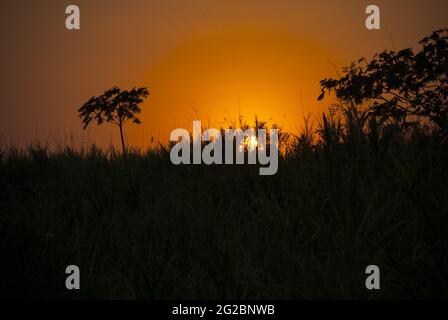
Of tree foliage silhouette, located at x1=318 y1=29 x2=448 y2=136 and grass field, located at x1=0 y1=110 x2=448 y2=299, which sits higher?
tree foliage silhouette, located at x1=318 y1=29 x2=448 y2=136

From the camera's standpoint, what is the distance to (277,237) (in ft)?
9.43

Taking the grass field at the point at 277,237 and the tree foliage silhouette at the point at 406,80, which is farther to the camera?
the tree foliage silhouette at the point at 406,80

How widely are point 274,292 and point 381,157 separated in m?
1.51

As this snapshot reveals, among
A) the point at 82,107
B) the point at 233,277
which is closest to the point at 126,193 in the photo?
the point at 233,277

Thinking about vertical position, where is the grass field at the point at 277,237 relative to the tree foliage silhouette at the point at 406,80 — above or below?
below

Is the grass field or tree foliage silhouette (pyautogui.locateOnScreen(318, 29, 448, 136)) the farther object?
tree foliage silhouette (pyautogui.locateOnScreen(318, 29, 448, 136))

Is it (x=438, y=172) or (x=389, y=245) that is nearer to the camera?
(x=389, y=245)

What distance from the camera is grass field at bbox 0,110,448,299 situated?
2508 millimetres

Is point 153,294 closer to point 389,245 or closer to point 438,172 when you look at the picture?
point 389,245

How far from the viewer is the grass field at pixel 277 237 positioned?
98.7 inches

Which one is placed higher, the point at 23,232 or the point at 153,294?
the point at 23,232

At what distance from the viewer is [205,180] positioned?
445cm

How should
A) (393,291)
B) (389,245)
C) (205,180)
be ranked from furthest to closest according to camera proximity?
1. (205,180)
2. (389,245)
3. (393,291)

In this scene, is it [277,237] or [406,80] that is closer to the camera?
[277,237]
